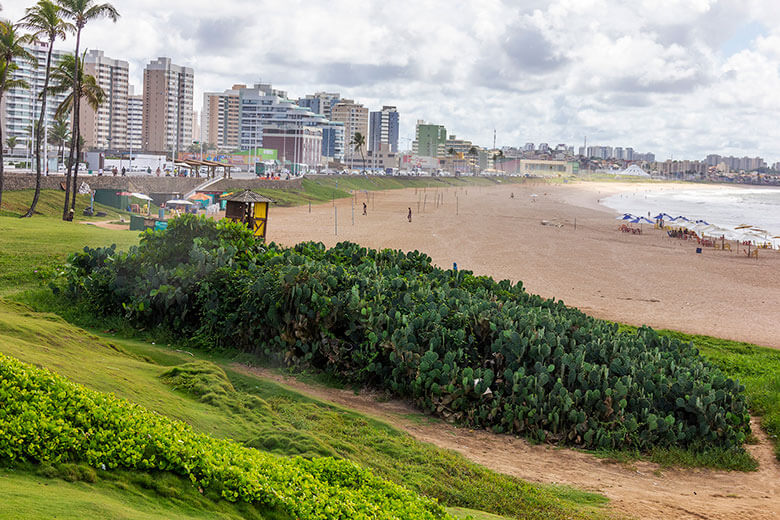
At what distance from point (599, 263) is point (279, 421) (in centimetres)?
2924

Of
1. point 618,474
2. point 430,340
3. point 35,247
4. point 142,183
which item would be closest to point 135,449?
point 618,474

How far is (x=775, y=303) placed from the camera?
85.3ft

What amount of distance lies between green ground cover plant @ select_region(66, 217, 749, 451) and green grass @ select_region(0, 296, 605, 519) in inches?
61.9

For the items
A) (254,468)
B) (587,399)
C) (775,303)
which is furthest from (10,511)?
(775,303)

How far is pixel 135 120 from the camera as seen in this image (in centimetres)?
16475

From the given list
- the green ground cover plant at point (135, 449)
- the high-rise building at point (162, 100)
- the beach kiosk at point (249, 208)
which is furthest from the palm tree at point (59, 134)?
the green ground cover plant at point (135, 449)

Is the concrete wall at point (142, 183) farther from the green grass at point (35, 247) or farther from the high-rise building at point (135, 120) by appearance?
the high-rise building at point (135, 120)

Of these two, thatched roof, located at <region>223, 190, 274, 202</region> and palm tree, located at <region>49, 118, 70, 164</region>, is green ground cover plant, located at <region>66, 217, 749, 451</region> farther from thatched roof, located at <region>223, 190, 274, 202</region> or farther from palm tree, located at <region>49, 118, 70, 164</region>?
palm tree, located at <region>49, 118, 70, 164</region>

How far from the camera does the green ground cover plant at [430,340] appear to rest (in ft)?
32.2

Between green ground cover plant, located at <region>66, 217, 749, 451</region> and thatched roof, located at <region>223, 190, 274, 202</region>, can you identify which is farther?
thatched roof, located at <region>223, 190, 274, 202</region>

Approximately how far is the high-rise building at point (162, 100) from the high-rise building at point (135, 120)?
1968mm

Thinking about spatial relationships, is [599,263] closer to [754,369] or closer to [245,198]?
[245,198]

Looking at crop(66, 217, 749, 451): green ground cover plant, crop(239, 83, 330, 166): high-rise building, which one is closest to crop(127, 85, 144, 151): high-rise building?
crop(239, 83, 330, 166): high-rise building

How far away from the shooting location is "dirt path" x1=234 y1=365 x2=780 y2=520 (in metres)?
7.60
